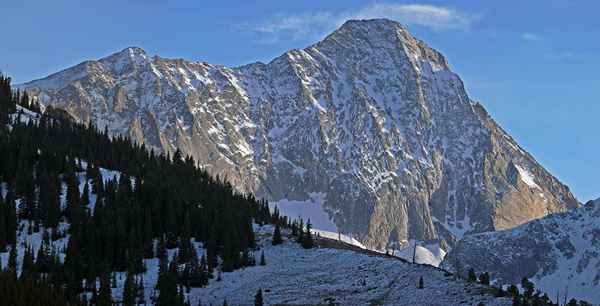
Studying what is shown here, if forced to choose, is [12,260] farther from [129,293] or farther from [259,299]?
[259,299]

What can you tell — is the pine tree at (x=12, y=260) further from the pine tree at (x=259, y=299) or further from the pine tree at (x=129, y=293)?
the pine tree at (x=259, y=299)

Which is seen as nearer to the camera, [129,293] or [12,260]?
[129,293]

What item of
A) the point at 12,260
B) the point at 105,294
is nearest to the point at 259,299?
the point at 105,294

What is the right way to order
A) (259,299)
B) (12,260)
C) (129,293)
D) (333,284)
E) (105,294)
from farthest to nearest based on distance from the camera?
(12,260), (333,284), (129,293), (259,299), (105,294)

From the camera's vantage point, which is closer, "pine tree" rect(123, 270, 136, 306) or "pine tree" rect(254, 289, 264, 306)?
"pine tree" rect(254, 289, 264, 306)

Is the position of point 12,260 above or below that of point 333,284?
above

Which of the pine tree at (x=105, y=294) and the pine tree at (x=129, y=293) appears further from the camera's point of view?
the pine tree at (x=129, y=293)

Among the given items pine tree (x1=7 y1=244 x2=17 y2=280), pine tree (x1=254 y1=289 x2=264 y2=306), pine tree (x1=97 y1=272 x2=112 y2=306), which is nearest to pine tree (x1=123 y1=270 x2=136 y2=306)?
pine tree (x1=97 y1=272 x2=112 y2=306)

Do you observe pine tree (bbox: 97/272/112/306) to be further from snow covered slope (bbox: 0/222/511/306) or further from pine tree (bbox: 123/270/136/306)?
snow covered slope (bbox: 0/222/511/306)

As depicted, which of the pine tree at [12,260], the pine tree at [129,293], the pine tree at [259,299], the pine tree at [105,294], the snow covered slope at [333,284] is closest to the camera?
the pine tree at [105,294]

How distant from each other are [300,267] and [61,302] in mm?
52680

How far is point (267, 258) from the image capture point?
199 m

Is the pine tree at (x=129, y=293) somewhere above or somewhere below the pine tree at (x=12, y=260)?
below

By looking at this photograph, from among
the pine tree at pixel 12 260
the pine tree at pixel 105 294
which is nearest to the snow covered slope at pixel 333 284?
the pine tree at pixel 12 260
